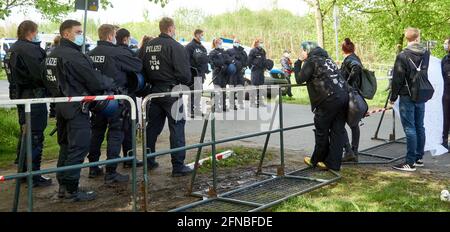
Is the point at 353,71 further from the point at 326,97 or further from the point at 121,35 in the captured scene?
the point at 121,35

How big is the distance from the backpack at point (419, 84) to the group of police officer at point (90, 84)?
292 cm

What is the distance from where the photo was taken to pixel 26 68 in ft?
18.7

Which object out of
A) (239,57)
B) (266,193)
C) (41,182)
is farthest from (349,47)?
(239,57)

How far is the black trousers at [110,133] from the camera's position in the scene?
5.86 m

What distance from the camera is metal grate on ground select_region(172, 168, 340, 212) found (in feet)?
16.3

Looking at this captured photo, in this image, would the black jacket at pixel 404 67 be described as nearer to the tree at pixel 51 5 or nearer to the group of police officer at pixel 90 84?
the group of police officer at pixel 90 84

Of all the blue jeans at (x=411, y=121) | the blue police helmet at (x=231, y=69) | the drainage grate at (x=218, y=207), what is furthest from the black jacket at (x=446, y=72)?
the blue police helmet at (x=231, y=69)

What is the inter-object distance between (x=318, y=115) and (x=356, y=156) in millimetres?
1261

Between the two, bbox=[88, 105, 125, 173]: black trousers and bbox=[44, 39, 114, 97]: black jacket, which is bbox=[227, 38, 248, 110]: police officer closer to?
bbox=[88, 105, 125, 173]: black trousers

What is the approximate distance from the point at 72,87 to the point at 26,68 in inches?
39.0
